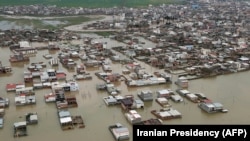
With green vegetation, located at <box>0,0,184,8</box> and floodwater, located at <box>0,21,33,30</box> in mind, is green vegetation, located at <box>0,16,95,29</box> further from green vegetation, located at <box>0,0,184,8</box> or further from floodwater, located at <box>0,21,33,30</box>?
green vegetation, located at <box>0,0,184,8</box>

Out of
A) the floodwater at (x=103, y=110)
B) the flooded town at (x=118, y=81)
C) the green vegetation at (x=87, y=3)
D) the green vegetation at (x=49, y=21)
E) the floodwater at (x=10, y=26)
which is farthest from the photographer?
the green vegetation at (x=87, y=3)

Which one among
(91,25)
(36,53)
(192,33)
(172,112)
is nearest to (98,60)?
(36,53)
